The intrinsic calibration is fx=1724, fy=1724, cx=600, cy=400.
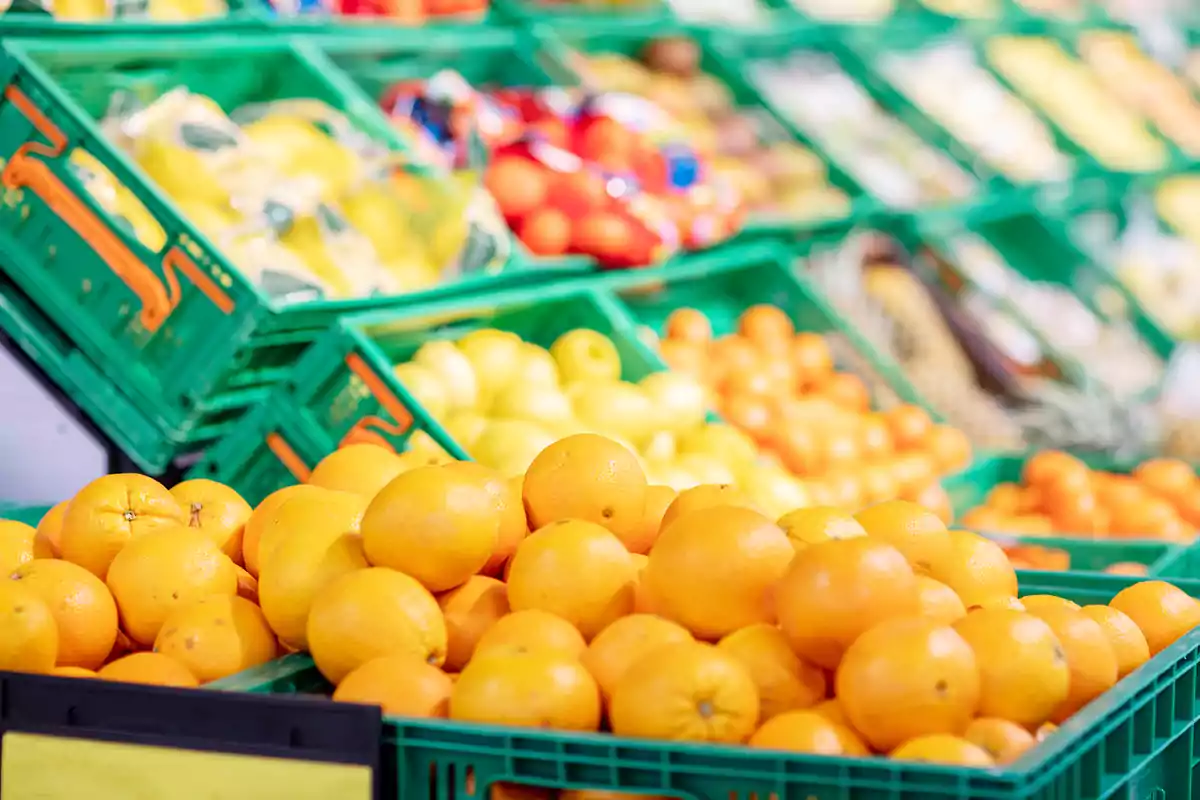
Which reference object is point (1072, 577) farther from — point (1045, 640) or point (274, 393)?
point (274, 393)

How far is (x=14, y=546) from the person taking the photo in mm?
2164

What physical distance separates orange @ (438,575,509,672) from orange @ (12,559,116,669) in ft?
1.27

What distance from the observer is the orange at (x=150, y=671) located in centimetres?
184

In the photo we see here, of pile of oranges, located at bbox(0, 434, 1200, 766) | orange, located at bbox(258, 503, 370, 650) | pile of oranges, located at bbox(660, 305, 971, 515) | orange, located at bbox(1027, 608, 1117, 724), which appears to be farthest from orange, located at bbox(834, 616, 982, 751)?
pile of oranges, located at bbox(660, 305, 971, 515)

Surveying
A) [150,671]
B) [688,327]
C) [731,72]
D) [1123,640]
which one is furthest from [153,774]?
[731,72]


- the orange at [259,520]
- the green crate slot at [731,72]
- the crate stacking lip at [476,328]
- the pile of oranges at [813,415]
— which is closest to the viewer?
the orange at [259,520]

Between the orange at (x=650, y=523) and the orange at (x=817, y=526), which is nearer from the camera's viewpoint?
the orange at (x=817, y=526)

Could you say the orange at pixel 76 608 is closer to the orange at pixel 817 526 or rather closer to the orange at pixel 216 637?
the orange at pixel 216 637

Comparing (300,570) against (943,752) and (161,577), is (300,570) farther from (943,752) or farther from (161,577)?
(943,752)

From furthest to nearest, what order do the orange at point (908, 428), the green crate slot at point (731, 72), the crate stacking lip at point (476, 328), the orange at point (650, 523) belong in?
the green crate slot at point (731, 72)
the orange at point (908, 428)
the crate stacking lip at point (476, 328)
the orange at point (650, 523)

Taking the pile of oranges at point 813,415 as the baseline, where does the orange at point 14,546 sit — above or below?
below

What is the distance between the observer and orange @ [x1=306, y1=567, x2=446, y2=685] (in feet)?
5.96

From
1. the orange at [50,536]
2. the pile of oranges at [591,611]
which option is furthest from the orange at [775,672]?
the orange at [50,536]

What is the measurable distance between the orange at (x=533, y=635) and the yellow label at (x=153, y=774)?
0.73ft
